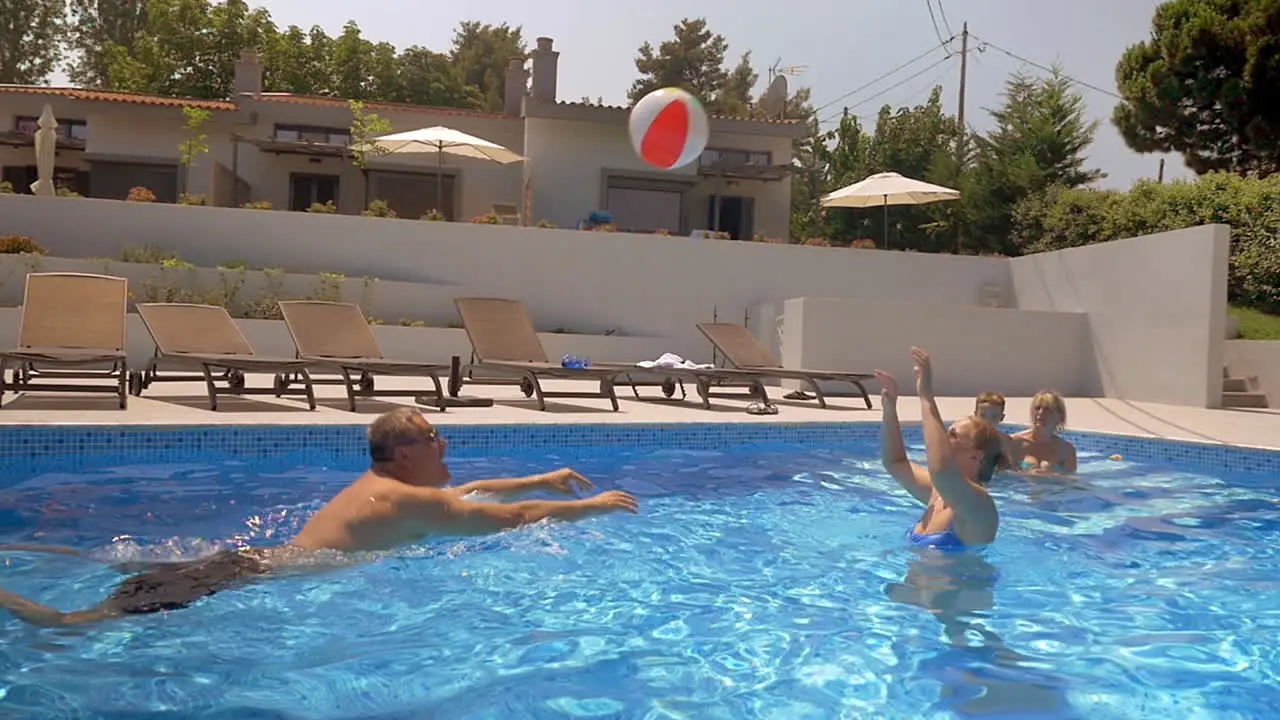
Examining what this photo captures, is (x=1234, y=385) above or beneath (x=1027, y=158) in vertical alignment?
beneath

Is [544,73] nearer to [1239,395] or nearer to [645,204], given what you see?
[645,204]

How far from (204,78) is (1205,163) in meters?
25.5

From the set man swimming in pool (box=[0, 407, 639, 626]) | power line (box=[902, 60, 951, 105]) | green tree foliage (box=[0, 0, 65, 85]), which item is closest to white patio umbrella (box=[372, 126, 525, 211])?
man swimming in pool (box=[0, 407, 639, 626])

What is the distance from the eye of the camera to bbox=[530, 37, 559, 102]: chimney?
69.3 feet

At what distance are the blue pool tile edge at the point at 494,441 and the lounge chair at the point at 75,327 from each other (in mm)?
1008

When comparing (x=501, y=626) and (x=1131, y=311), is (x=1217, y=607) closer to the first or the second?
(x=501, y=626)

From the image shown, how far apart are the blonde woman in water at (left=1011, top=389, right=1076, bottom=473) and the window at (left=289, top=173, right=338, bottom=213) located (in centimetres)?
1770

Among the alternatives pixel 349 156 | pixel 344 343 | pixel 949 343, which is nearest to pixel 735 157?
pixel 349 156

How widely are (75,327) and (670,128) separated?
36.9 ft

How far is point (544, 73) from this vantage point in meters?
21.1

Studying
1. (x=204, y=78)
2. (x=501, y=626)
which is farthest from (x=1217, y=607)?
(x=204, y=78)

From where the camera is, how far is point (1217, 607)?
4418 mm

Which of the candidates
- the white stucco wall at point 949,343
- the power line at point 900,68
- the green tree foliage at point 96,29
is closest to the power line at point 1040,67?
the power line at point 900,68

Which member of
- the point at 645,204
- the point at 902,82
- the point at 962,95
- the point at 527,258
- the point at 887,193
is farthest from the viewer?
the point at 902,82
